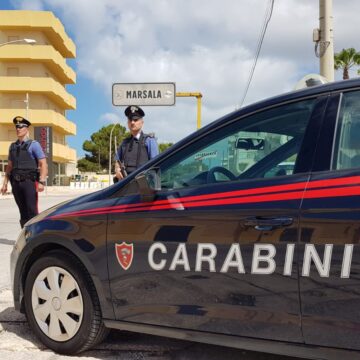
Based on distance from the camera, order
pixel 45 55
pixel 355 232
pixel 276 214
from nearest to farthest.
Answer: pixel 355 232 → pixel 276 214 → pixel 45 55

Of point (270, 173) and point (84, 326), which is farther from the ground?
point (270, 173)

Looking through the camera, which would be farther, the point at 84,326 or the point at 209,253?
the point at 84,326

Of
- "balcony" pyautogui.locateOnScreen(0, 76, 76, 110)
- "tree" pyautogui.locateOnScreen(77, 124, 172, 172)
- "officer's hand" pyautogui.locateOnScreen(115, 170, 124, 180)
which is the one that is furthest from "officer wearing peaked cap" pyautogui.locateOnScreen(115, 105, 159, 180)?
"tree" pyautogui.locateOnScreen(77, 124, 172, 172)

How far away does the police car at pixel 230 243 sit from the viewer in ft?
8.02

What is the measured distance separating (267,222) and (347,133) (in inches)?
24.8

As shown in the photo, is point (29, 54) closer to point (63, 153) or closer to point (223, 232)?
point (63, 153)

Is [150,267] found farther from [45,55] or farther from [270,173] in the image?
[45,55]

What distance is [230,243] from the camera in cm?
268

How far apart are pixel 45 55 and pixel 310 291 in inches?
1915

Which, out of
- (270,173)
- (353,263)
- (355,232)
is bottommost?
(353,263)

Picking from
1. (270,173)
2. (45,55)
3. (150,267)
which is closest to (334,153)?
(270,173)

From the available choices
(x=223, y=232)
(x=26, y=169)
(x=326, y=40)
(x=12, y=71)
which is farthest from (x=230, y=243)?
(x=12, y=71)

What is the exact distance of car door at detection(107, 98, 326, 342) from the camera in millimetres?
2564

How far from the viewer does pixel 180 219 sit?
2869 millimetres
